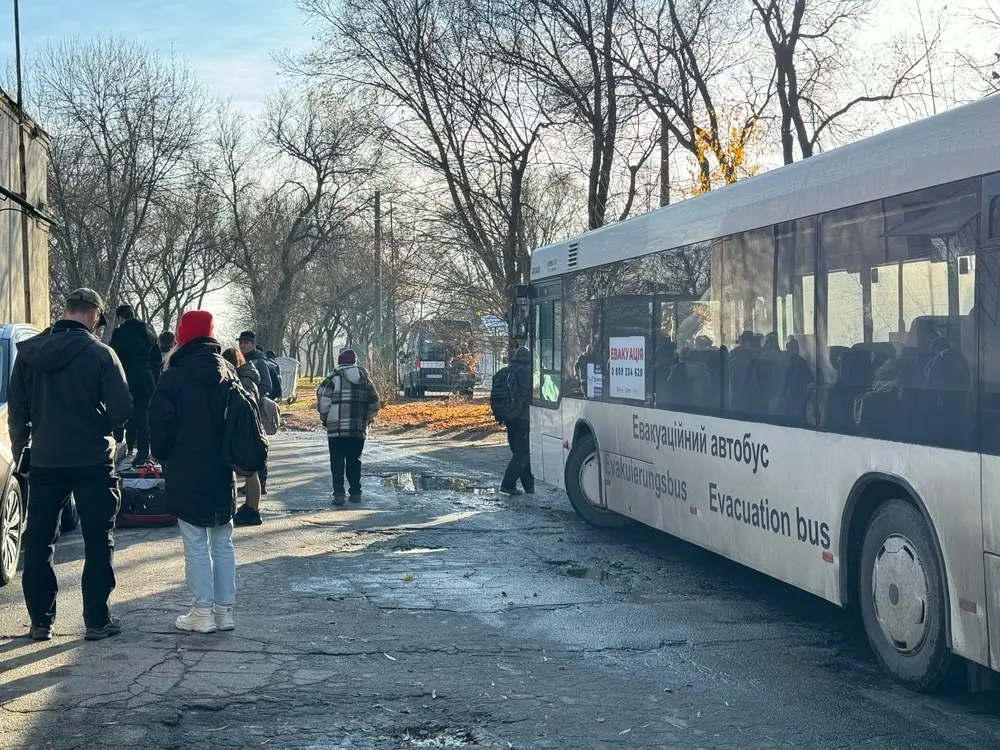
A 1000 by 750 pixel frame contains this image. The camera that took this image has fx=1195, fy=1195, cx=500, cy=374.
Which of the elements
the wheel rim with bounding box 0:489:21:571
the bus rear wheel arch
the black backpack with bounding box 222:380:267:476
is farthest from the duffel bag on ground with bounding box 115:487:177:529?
the bus rear wheel arch

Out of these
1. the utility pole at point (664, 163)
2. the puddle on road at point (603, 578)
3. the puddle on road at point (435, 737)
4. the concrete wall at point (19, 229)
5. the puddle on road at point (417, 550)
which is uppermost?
the utility pole at point (664, 163)

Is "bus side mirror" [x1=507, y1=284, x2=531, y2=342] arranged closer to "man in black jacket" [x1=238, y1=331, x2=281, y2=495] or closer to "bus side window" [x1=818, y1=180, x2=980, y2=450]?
"man in black jacket" [x1=238, y1=331, x2=281, y2=495]

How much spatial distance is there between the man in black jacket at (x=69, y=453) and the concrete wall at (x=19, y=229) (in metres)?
10.7

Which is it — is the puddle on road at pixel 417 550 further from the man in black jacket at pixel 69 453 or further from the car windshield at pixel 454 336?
the car windshield at pixel 454 336

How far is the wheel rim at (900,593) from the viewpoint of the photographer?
5.79m

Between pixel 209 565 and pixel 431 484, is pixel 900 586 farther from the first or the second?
pixel 431 484

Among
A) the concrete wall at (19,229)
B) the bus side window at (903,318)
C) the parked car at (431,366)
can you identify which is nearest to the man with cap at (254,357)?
the concrete wall at (19,229)

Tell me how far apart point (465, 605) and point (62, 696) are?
294 cm

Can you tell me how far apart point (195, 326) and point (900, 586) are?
421 centimetres

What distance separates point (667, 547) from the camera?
35.0 feet

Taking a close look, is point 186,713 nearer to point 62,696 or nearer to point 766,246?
point 62,696

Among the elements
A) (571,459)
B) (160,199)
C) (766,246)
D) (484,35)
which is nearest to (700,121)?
(484,35)

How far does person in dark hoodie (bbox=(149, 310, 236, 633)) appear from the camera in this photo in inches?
272

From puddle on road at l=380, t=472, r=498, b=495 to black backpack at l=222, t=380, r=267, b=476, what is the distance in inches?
309
